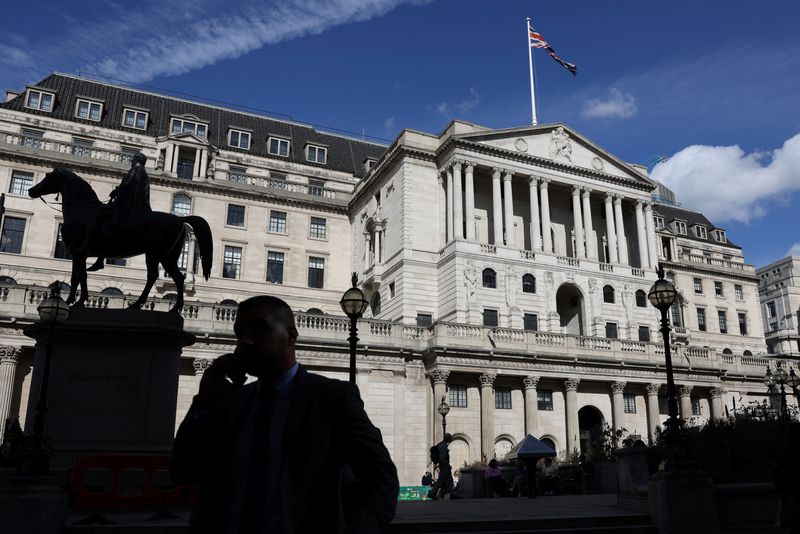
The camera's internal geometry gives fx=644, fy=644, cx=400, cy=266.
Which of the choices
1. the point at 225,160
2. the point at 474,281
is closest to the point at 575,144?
the point at 474,281

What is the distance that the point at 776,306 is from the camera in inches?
4409

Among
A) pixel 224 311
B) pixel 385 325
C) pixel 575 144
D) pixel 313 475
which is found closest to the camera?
pixel 313 475

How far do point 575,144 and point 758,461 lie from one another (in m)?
43.1

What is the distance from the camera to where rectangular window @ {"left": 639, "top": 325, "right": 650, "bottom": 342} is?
5119 cm

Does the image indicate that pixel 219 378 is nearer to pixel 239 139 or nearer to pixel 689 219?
pixel 239 139

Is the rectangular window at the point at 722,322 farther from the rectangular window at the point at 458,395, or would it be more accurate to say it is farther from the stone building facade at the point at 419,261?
the rectangular window at the point at 458,395

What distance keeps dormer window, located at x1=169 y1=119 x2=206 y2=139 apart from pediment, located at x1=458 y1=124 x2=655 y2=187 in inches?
1042

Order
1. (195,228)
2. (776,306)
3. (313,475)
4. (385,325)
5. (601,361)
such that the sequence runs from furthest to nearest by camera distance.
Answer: (776,306), (601,361), (385,325), (195,228), (313,475)

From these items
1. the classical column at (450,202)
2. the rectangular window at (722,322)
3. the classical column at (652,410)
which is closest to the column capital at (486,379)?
the classical column at (450,202)

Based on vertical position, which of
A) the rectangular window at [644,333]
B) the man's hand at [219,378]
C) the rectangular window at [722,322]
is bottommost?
the man's hand at [219,378]

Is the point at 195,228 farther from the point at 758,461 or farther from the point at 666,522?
the point at 758,461

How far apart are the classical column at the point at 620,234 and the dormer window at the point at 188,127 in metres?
37.4

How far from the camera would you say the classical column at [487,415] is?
3881 centimetres

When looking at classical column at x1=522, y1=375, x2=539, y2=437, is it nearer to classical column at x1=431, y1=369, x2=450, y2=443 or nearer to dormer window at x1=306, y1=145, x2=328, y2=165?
classical column at x1=431, y1=369, x2=450, y2=443
